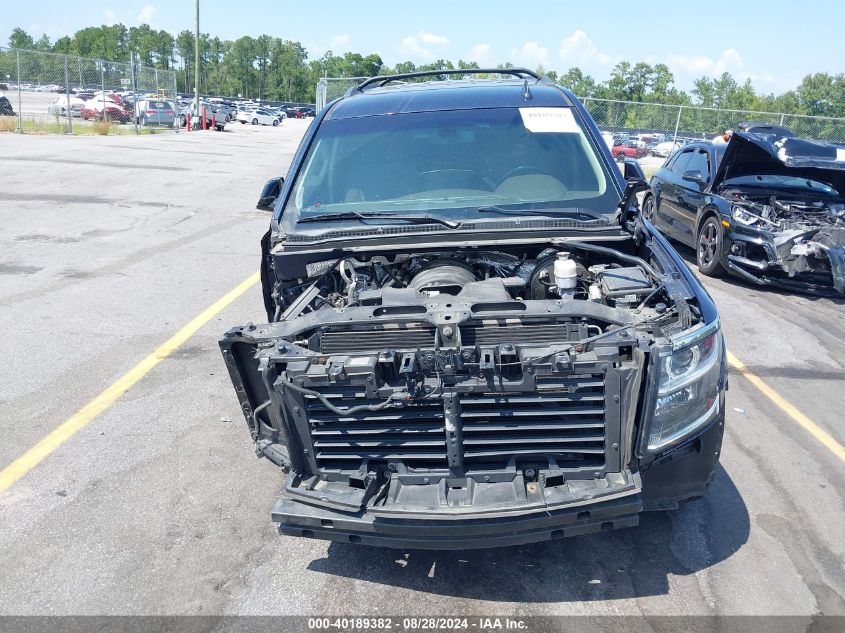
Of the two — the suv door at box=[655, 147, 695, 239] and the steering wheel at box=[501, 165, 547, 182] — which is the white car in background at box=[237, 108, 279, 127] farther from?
the steering wheel at box=[501, 165, 547, 182]

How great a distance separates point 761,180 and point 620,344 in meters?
7.57

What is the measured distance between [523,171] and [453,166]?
1.36 feet

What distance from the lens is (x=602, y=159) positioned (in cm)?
447

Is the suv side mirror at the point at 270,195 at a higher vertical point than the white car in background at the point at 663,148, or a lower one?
lower

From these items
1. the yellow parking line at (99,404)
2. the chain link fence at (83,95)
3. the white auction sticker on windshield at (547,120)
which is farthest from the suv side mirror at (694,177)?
the chain link fence at (83,95)

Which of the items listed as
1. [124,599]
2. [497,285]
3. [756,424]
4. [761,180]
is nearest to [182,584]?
[124,599]

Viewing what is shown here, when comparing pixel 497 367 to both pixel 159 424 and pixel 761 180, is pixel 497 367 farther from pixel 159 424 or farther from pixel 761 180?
pixel 761 180

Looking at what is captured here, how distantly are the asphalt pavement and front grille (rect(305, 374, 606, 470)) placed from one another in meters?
0.61

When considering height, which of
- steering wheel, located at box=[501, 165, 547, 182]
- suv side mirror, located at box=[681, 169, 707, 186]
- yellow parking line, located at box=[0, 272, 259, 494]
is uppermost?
steering wheel, located at box=[501, 165, 547, 182]

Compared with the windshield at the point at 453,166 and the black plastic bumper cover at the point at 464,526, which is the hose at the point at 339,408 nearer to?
the black plastic bumper cover at the point at 464,526

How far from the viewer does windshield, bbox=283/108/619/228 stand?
4207mm

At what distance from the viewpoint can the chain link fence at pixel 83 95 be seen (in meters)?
27.2

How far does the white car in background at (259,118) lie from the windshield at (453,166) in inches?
2061

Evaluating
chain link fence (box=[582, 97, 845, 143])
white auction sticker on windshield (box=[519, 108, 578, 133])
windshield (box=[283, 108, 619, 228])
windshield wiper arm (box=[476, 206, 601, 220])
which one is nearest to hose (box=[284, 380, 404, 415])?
windshield (box=[283, 108, 619, 228])
